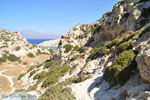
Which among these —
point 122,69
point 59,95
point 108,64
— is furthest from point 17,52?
point 122,69

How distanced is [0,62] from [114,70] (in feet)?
181

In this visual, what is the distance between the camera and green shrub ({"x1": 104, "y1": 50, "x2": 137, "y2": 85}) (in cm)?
1672

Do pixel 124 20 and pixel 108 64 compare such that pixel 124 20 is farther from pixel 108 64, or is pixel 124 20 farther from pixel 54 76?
pixel 108 64

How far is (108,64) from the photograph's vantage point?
2358 centimetres

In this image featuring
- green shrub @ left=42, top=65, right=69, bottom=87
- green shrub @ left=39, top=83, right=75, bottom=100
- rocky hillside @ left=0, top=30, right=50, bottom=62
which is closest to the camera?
green shrub @ left=39, top=83, right=75, bottom=100

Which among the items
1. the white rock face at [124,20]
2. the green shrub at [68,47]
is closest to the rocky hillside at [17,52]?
the green shrub at [68,47]

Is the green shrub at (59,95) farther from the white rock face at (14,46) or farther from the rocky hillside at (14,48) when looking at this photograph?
the white rock face at (14,46)

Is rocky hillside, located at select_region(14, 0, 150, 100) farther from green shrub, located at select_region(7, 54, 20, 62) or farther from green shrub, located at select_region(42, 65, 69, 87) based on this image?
green shrub, located at select_region(7, 54, 20, 62)

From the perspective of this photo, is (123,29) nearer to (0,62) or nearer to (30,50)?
Answer: (0,62)

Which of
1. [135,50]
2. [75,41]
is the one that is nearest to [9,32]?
[75,41]

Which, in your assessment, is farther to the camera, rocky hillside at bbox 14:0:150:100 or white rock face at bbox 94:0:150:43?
white rock face at bbox 94:0:150:43

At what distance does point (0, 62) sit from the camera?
67688 millimetres

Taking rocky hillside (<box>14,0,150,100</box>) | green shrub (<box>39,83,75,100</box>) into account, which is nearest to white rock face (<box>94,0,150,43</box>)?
rocky hillside (<box>14,0,150,100</box>)

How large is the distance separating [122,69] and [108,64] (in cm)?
649
